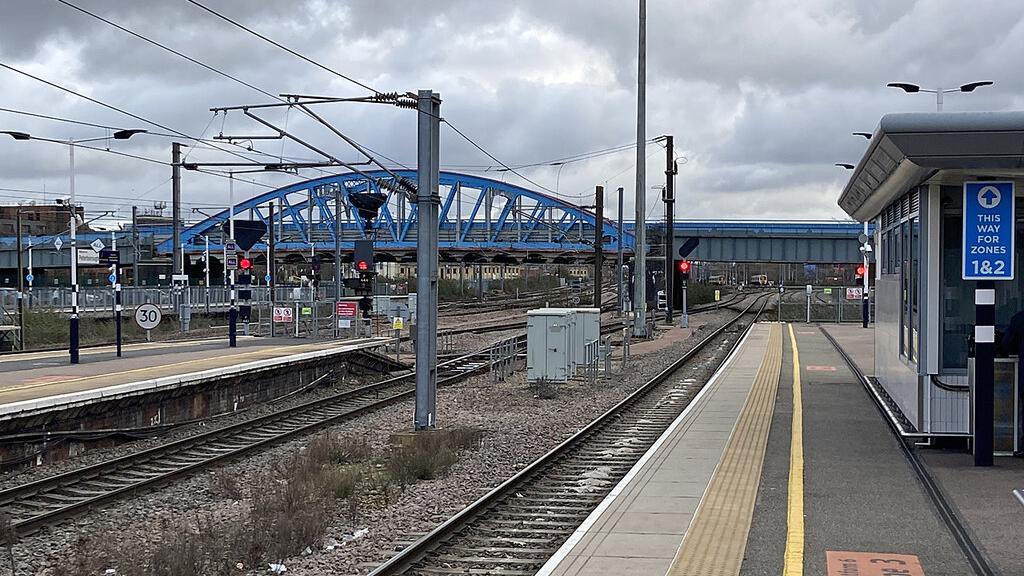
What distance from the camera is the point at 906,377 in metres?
15.1

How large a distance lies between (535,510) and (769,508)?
8.40ft

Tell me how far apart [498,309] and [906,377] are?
5821cm

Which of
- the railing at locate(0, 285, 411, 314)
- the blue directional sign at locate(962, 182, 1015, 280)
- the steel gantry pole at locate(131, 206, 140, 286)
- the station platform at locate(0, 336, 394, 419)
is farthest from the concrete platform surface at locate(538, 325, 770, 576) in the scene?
the steel gantry pole at locate(131, 206, 140, 286)

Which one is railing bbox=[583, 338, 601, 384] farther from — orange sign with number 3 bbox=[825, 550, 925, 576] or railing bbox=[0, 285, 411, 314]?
railing bbox=[0, 285, 411, 314]

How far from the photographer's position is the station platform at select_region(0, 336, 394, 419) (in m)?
17.9

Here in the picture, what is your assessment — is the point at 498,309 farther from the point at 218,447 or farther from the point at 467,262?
the point at 218,447

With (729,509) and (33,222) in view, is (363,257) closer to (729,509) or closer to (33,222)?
(729,509)

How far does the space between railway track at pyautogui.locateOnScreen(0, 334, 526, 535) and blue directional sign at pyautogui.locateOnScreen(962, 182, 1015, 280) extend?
1044cm

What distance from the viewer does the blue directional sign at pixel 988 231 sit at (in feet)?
39.9

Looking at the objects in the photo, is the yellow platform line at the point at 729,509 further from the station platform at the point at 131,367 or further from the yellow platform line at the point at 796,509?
the station platform at the point at 131,367

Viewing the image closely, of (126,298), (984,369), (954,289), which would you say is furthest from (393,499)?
(126,298)

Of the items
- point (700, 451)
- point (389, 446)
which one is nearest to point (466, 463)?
point (389, 446)

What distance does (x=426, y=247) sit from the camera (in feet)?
56.4

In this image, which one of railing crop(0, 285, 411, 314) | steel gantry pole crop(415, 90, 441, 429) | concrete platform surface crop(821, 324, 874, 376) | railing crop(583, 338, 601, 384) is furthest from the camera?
railing crop(0, 285, 411, 314)
